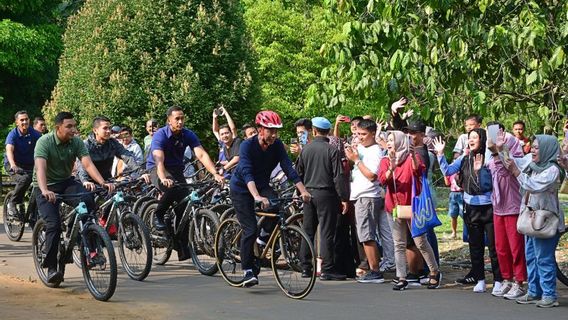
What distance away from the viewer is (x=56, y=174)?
1201 centimetres

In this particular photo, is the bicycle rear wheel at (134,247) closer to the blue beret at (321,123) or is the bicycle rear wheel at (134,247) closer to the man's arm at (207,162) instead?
the man's arm at (207,162)

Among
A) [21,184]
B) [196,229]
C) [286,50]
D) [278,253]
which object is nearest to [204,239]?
[196,229]

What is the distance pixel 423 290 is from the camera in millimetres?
11594

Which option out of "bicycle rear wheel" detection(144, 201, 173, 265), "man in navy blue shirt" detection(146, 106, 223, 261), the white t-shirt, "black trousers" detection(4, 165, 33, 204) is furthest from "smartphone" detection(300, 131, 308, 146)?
"black trousers" detection(4, 165, 33, 204)

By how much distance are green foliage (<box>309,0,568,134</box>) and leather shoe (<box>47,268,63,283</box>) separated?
3505mm

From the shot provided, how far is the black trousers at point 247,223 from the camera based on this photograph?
11461mm

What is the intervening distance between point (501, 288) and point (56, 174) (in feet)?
16.5

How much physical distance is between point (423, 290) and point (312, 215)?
69.4 inches

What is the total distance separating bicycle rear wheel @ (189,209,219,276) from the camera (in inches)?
506

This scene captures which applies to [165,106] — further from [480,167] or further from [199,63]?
[480,167]

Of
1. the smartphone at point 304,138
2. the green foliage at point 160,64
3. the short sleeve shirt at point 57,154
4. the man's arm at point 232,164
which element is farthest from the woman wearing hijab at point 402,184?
the green foliage at point 160,64

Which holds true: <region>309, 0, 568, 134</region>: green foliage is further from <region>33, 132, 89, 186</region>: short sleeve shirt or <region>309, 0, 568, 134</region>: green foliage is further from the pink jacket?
<region>33, 132, 89, 186</region>: short sleeve shirt

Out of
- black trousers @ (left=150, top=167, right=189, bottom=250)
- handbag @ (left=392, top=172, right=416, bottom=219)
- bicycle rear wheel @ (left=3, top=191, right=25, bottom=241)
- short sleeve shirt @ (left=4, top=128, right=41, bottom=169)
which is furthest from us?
bicycle rear wheel @ (left=3, top=191, right=25, bottom=241)

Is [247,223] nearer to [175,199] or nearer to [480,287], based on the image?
[175,199]
